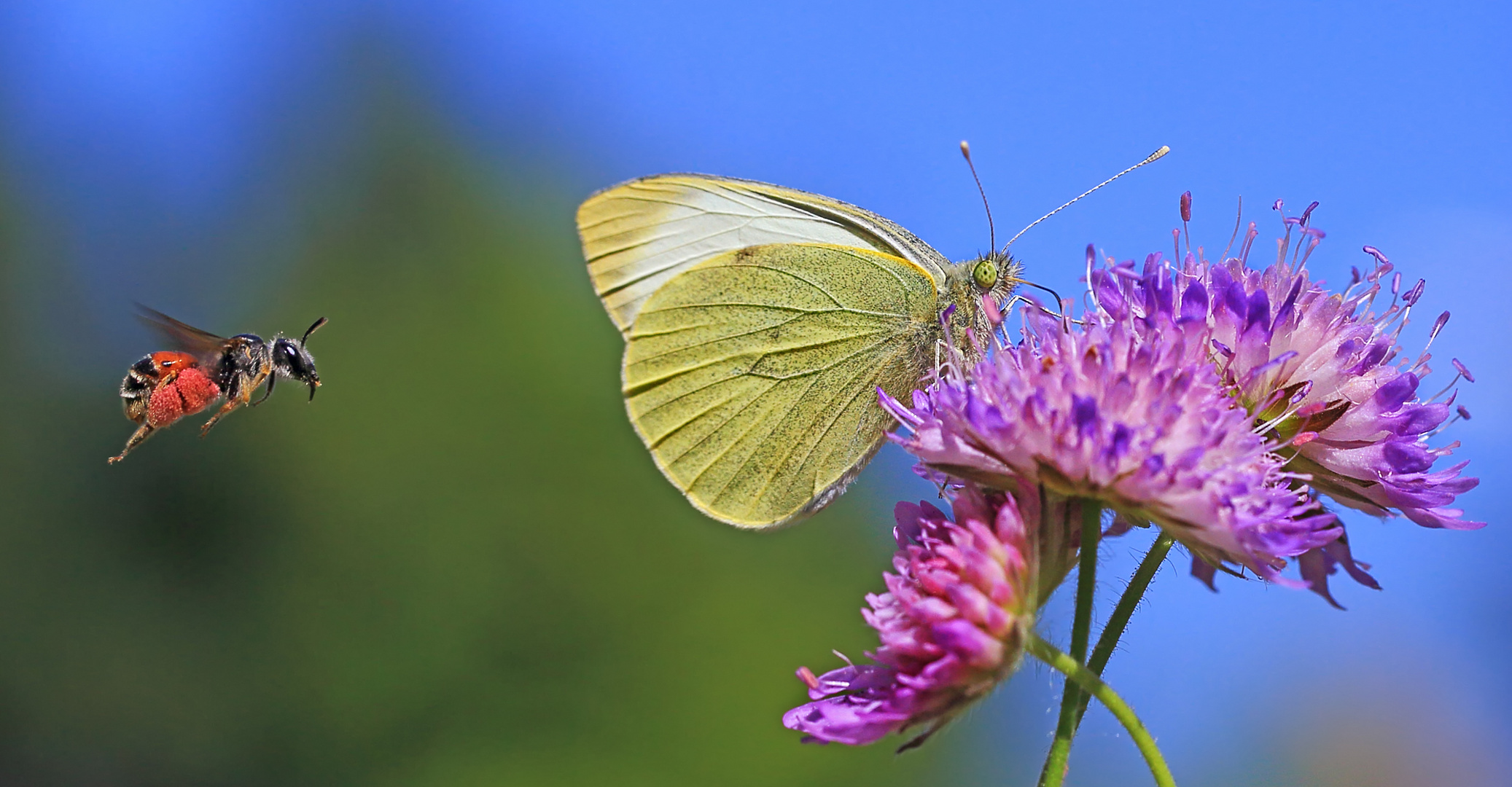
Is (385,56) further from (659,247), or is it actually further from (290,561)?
(659,247)

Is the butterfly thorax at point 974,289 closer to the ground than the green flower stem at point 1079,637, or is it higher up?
higher up

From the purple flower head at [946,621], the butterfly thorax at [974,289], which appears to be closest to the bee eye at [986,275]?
the butterfly thorax at [974,289]

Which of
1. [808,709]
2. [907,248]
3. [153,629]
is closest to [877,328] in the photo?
[907,248]

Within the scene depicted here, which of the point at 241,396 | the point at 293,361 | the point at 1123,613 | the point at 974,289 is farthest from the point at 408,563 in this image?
the point at 1123,613

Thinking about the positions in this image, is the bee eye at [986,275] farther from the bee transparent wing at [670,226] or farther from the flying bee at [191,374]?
the flying bee at [191,374]

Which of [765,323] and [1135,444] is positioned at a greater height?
[765,323]

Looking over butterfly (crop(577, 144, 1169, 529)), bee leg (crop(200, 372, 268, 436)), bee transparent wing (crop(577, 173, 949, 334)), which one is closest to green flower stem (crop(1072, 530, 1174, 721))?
butterfly (crop(577, 144, 1169, 529))

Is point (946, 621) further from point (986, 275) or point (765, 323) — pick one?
point (765, 323)
